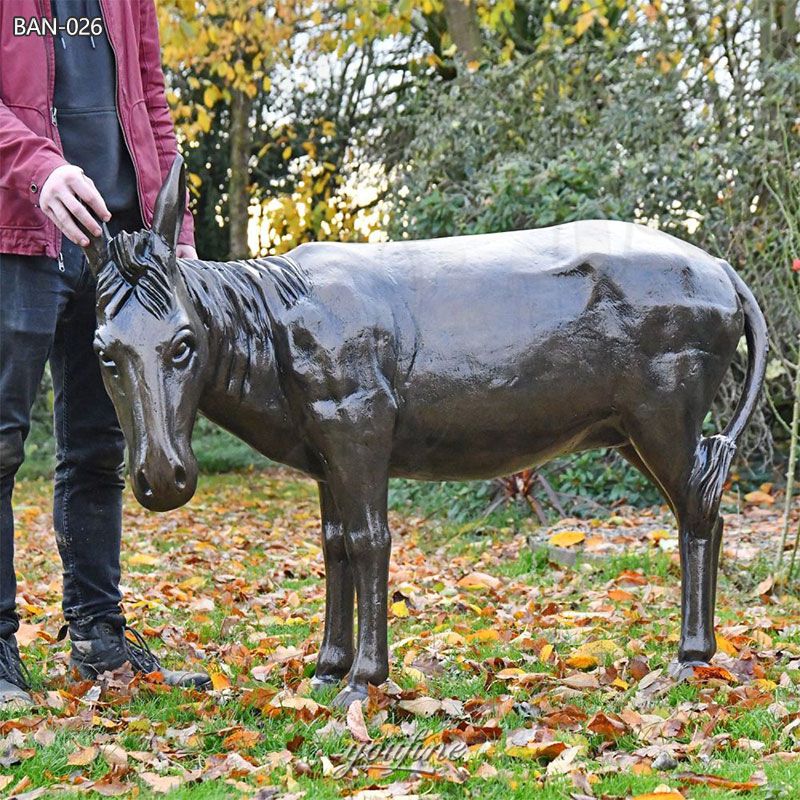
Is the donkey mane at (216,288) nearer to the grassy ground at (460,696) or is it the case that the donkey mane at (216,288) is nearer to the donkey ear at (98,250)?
the donkey ear at (98,250)

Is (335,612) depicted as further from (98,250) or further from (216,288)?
(98,250)

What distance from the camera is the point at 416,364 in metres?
3.55

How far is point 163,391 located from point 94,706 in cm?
134

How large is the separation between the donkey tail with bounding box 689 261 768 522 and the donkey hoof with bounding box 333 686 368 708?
1368 millimetres

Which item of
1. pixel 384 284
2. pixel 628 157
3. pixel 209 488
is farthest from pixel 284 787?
pixel 209 488

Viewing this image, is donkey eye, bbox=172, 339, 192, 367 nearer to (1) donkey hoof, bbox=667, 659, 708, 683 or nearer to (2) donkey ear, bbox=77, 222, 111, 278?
(2) donkey ear, bbox=77, 222, 111, 278

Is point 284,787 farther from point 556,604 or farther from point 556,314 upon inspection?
point 556,604

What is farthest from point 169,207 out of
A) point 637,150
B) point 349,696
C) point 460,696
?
point 637,150

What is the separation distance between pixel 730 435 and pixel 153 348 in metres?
2.09

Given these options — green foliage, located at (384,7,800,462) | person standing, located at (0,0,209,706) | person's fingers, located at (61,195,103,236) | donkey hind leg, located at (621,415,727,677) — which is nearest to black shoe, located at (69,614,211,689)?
person standing, located at (0,0,209,706)

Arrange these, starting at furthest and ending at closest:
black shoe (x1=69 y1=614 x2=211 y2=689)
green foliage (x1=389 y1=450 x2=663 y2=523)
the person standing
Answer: green foliage (x1=389 y1=450 x2=663 y2=523), black shoe (x1=69 y1=614 x2=211 y2=689), the person standing

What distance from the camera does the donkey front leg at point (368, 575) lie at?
348 cm

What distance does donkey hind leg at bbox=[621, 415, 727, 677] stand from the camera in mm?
3773

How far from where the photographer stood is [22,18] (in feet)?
12.1
